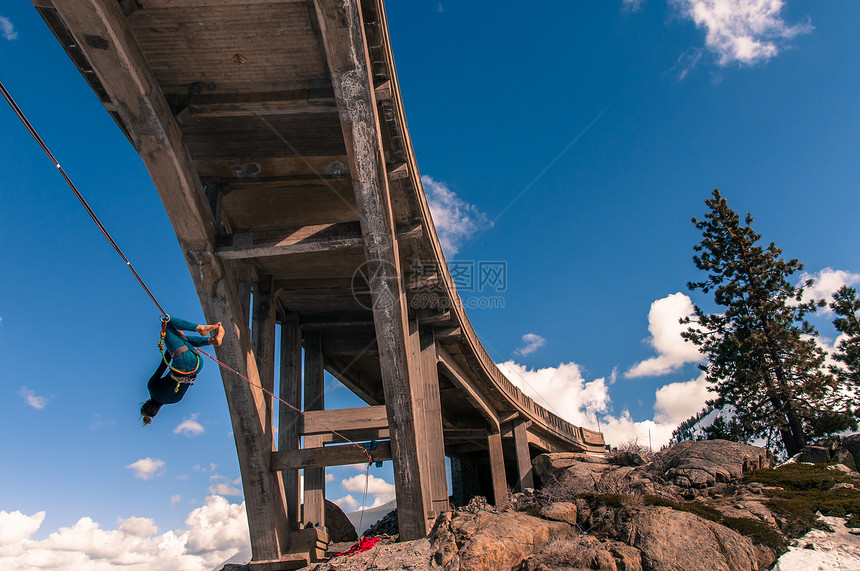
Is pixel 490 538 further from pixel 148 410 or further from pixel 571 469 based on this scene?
pixel 571 469

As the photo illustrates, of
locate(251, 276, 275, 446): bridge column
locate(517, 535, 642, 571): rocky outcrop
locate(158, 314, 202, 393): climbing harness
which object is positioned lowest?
locate(517, 535, 642, 571): rocky outcrop

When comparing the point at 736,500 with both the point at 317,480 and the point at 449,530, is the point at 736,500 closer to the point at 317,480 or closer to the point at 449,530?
the point at 449,530

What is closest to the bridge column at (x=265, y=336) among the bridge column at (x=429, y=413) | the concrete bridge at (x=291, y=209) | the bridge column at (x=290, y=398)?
the concrete bridge at (x=291, y=209)

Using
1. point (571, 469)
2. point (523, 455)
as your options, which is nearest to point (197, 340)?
point (571, 469)

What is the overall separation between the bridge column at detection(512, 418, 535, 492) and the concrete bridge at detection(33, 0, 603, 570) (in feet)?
29.6

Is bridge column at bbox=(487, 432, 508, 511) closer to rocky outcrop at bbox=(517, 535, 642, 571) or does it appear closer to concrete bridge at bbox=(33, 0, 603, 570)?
concrete bridge at bbox=(33, 0, 603, 570)

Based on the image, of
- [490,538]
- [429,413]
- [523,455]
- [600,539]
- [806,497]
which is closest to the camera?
[490,538]

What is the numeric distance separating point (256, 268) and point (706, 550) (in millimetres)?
9020

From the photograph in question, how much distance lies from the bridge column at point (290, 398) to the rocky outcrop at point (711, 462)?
7.91m

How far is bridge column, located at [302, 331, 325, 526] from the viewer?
12.0 metres

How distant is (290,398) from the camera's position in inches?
472

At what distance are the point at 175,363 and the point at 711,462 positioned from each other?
10.8 m

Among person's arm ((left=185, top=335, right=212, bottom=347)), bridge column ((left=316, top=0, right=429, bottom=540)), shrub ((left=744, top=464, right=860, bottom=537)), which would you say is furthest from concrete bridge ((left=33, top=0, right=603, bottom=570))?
shrub ((left=744, top=464, right=860, bottom=537))

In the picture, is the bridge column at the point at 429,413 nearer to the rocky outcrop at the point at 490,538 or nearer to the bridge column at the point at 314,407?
the bridge column at the point at 314,407
